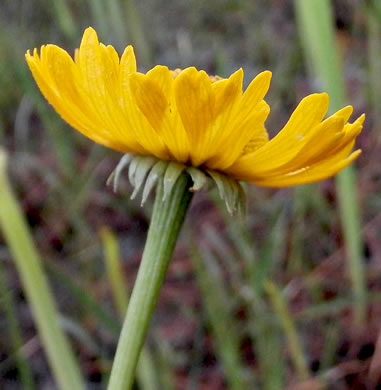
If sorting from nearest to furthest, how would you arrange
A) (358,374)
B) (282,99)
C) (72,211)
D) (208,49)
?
(358,374) → (72,211) → (282,99) → (208,49)

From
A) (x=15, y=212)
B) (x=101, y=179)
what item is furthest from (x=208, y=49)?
(x=15, y=212)

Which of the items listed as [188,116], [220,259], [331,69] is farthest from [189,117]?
[220,259]

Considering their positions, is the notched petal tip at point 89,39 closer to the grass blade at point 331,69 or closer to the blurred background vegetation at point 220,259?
the blurred background vegetation at point 220,259

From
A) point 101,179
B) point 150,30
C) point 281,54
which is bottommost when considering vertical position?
point 101,179

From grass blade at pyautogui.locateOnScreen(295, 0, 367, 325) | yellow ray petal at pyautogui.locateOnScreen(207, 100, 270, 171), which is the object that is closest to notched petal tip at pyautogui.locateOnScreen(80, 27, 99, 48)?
yellow ray petal at pyautogui.locateOnScreen(207, 100, 270, 171)

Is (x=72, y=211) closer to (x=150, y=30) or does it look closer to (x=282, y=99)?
(x=282, y=99)

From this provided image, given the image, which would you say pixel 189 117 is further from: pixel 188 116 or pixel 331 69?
pixel 331 69

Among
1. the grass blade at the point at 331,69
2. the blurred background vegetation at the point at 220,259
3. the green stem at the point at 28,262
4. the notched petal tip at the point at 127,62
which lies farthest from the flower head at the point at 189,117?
the grass blade at the point at 331,69
